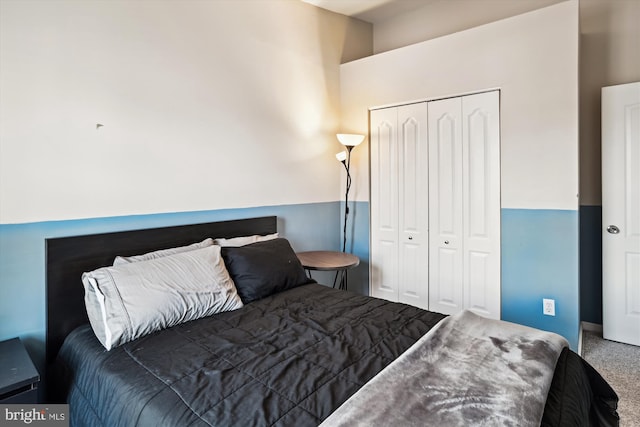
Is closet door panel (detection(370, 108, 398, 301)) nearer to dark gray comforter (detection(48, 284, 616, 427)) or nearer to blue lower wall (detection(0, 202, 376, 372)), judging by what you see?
dark gray comforter (detection(48, 284, 616, 427))

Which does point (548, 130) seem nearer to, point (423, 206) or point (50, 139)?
point (423, 206)

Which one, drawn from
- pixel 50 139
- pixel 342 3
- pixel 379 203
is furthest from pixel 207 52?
pixel 379 203

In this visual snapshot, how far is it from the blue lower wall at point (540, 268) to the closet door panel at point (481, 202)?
9cm

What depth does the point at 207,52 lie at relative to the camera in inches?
102

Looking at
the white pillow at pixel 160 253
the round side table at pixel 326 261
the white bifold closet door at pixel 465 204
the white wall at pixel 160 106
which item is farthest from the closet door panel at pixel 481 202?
the white pillow at pixel 160 253

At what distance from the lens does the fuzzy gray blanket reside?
1.08m

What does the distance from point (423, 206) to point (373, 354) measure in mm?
1970

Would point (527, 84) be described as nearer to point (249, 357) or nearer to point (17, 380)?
point (249, 357)

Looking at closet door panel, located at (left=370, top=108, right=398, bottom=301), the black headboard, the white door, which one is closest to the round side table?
closet door panel, located at (left=370, top=108, right=398, bottom=301)

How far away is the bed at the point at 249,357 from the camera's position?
1.20 metres

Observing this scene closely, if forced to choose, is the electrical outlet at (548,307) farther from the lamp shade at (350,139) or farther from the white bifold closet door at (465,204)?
the lamp shade at (350,139)

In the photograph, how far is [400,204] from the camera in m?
3.44

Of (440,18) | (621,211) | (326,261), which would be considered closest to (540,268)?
(621,211)

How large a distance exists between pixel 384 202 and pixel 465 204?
2.52 ft
